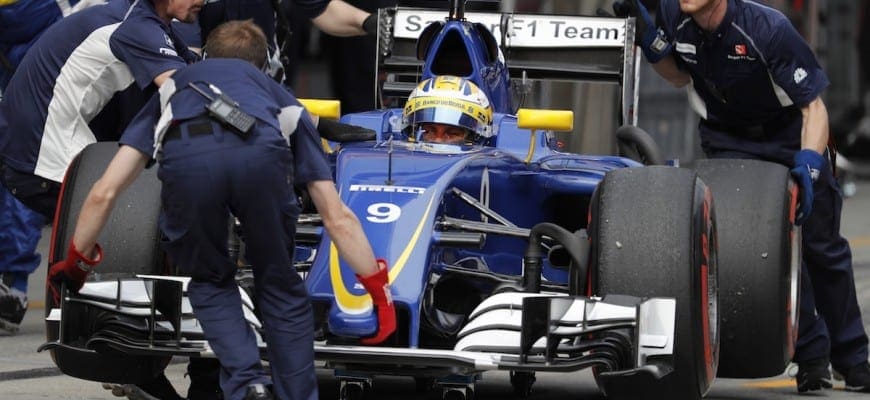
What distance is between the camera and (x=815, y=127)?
8891 millimetres

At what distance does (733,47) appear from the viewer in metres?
8.95

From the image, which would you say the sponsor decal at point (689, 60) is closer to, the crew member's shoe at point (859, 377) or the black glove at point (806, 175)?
the black glove at point (806, 175)

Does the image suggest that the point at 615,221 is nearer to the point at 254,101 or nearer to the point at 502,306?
the point at 502,306

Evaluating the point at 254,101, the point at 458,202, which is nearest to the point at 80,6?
the point at 458,202

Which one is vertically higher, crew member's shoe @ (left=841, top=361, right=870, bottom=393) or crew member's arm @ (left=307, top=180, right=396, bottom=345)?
crew member's arm @ (left=307, top=180, right=396, bottom=345)

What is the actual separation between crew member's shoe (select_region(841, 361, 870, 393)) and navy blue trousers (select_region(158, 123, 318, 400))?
11.0 ft

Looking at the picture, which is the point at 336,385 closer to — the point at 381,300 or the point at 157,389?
the point at 157,389

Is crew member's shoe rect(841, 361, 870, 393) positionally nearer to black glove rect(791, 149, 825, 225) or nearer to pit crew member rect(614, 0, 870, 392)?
pit crew member rect(614, 0, 870, 392)

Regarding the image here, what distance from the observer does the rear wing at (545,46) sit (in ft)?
33.7

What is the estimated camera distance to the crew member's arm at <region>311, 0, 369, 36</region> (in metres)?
11.3

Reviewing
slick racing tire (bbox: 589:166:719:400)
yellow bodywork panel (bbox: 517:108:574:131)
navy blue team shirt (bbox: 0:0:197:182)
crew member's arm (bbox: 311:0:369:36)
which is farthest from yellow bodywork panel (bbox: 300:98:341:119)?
crew member's arm (bbox: 311:0:369:36)

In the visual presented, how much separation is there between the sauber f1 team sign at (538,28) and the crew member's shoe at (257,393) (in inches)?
160

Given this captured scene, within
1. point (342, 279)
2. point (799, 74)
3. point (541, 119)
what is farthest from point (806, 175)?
point (342, 279)

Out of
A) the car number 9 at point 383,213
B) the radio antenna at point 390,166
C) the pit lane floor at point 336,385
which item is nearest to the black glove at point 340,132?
the radio antenna at point 390,166
